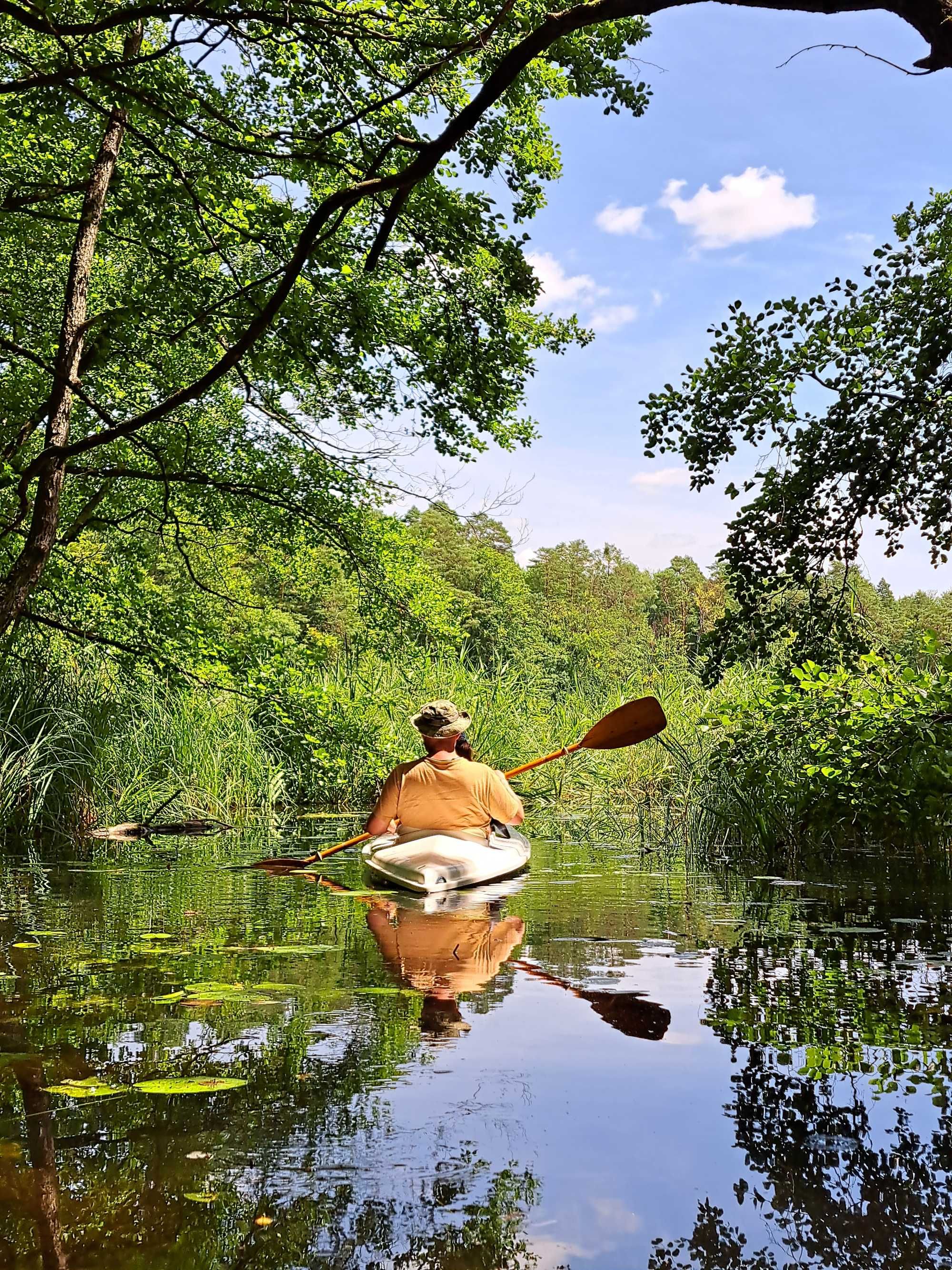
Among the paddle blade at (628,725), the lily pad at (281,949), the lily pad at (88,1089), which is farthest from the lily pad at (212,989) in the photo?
the paddle blade at (628,725)

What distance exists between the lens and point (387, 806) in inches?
284

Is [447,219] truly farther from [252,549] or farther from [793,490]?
[252,549]

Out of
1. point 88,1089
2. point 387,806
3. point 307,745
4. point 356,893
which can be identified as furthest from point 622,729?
point 88,1089

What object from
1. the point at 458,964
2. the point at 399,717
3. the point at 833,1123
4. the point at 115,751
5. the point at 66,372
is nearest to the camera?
the point at 833,1123

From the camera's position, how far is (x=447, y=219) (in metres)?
6.75

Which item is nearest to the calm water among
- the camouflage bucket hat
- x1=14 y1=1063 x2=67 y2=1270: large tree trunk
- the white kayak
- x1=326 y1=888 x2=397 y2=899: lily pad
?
x1=14 y1=1063 x2=67 y2=1270: large tree trunk

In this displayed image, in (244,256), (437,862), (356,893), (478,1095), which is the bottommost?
(356,893)

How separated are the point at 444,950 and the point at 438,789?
2.31 metres

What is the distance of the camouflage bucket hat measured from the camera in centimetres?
707

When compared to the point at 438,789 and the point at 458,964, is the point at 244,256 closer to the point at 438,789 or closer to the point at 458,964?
the point at 438,789

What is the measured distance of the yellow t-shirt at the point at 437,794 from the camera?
279 inches

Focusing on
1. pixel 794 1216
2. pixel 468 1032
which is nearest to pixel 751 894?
pixel 468 1032

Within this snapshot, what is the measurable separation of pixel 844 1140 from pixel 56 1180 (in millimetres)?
1804

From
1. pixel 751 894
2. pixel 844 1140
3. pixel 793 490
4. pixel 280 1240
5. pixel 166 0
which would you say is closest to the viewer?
pixel 280 1240
